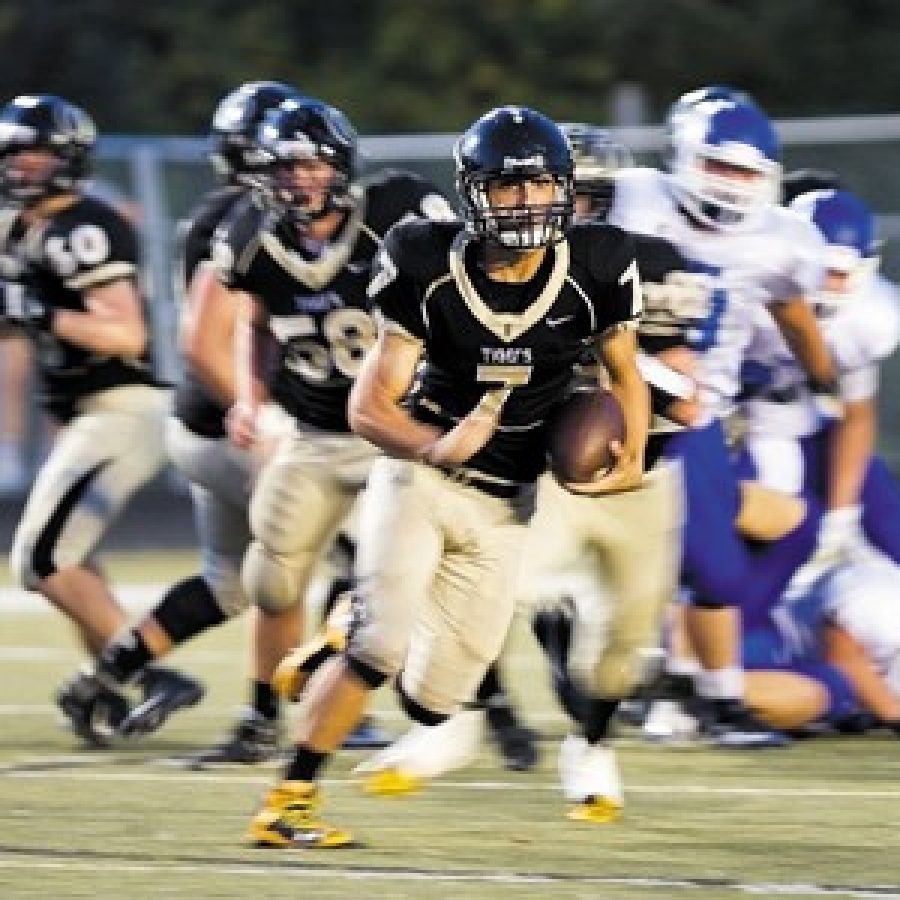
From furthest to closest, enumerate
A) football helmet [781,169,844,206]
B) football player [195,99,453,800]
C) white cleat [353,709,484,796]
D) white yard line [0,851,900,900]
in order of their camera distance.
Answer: football helmet [781,169,844,206] < football player [195,99,453,800] < white cleat [353,709,484,796] < white yard line [0,851,900,900]

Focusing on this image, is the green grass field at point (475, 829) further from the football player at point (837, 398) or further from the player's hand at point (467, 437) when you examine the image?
the player's hand at point (467, 437)

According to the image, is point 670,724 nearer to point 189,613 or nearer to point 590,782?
point 189,613

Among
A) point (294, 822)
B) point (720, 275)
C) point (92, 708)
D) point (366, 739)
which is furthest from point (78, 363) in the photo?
point (294, 822)

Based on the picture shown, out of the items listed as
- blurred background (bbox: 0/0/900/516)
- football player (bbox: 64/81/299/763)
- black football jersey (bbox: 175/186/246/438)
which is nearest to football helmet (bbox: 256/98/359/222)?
football player (bbox: 64/81/299/763)

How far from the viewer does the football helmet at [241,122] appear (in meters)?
8.72

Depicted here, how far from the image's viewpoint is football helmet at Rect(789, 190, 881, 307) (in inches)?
343

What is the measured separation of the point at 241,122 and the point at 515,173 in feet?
6.82

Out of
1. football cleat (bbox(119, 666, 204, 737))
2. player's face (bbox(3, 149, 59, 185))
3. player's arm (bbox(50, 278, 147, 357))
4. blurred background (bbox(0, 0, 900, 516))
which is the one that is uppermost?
blurred background (bbox(0, 0, 900, 516))

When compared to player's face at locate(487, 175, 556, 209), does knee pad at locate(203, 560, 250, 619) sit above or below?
below

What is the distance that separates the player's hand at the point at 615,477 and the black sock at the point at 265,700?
4.84 feet

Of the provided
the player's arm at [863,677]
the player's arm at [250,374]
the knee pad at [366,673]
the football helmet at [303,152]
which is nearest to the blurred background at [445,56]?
the player's arm at [863,677]

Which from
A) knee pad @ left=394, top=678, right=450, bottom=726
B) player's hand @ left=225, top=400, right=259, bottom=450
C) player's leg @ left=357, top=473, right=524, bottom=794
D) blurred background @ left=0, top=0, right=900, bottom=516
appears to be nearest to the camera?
player's leg @ left=357, top=473, right=524, bottom=794

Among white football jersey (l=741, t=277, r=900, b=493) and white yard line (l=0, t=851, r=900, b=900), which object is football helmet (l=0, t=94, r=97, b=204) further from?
white yard line (l=0, t=851, r=900, b=900)

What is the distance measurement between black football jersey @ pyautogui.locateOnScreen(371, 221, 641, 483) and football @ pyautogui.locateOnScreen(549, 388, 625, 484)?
80 mm
